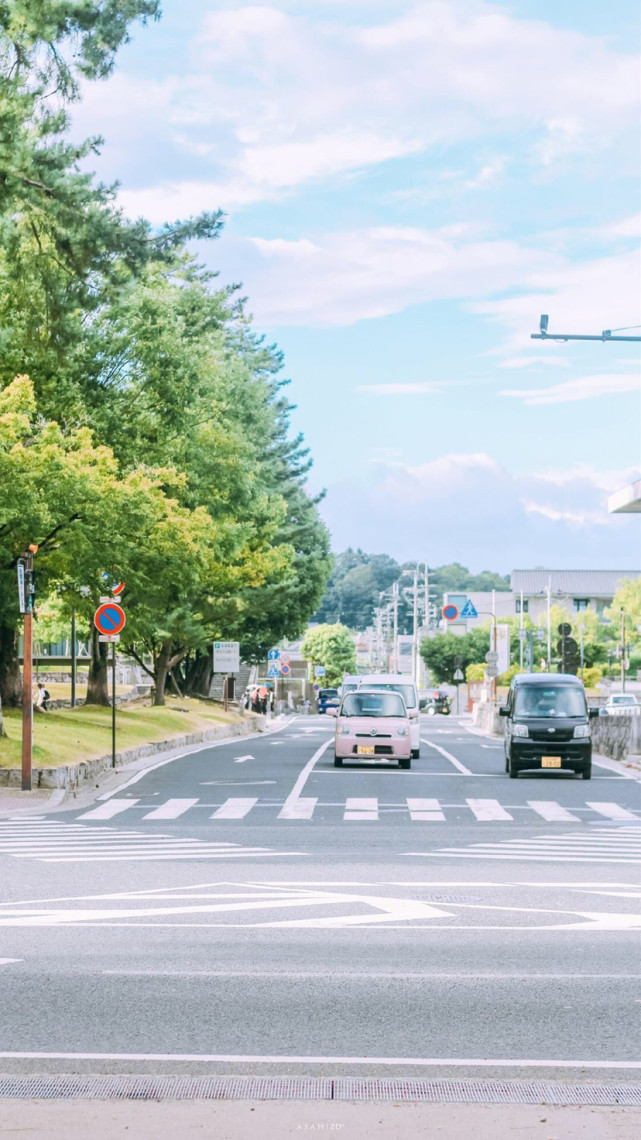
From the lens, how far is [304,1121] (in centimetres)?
614

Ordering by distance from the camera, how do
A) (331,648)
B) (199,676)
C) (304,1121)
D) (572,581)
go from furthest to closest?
1. (331,648)
2. (572,581)
3. (199,676)
4. (304,1121)

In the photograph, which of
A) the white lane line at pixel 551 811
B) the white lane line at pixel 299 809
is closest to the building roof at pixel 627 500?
the white lane line at pixel 551 811

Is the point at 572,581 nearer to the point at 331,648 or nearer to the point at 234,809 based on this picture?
the point at 331,648

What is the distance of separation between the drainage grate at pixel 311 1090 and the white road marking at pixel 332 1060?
332 millimetres

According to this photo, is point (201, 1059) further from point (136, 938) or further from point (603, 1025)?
point (136, 938)

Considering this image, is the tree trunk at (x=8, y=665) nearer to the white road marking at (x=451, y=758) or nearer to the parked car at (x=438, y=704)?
the white road marking at (x=451, y=758)

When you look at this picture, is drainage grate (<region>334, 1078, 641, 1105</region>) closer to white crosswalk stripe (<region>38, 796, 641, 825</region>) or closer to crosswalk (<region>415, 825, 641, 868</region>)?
crosswalk (<region>415, 825, 641, 868</region>)

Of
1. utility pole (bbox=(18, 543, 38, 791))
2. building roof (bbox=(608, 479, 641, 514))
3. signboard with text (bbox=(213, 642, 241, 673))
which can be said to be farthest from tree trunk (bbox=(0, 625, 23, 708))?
building roof (bbox=(608, 479, 641, 514))

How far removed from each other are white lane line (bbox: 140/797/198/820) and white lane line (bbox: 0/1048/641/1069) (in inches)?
564

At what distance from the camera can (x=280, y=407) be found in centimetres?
8369

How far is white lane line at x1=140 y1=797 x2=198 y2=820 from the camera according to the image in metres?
21.7

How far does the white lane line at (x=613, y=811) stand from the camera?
73.7 feet

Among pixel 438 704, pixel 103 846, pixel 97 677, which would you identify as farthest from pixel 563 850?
pixel 438 704

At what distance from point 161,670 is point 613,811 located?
38782 millimetres
